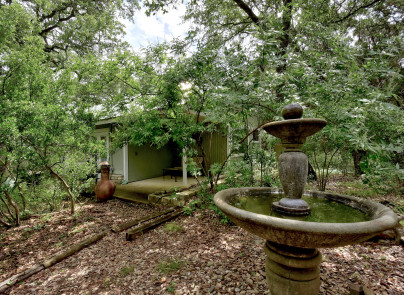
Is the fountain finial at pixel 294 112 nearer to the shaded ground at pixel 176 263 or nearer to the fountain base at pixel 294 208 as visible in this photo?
the fountain base at pixel 294 208

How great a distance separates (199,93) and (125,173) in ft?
17.6

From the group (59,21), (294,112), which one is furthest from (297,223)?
(59,21)

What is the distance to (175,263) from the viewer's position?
9.52 ft

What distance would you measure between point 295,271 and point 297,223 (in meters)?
0.74

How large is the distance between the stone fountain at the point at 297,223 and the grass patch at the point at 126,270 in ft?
6.19

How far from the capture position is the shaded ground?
242cm

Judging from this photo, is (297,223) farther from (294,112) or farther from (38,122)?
(38,122)

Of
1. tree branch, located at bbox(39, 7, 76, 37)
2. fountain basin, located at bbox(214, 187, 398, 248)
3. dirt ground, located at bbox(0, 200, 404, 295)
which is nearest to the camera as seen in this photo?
fountain basin, located at bbox(214, 187, 398, 248)

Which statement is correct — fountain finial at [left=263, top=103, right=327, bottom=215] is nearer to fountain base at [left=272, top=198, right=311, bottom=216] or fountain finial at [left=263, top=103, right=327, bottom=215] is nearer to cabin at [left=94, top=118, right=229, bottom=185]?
fountain base at [left=272, top=198, right=311, bottom=216]

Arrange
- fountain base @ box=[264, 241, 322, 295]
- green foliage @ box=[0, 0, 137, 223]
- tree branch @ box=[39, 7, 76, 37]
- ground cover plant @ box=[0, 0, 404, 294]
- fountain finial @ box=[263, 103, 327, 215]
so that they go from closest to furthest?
fountain base @ box=[264, 241, 322, 295]
fountain finial @ box=[263, 103, 327, 215]
ground cover plant @ box=[0, 0, 404, 294]
green foliage @ box=[0, 0, 137, 223]
tree branch @ box=[39, 7, 76, 37]

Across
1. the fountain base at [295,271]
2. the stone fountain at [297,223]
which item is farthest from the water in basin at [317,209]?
the fountain base at [295,271]

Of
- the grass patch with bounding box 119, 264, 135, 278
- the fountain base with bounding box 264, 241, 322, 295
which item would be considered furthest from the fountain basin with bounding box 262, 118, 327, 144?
the grass patch with bounding box 119, 264, 135, 278

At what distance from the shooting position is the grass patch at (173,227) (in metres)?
4.04

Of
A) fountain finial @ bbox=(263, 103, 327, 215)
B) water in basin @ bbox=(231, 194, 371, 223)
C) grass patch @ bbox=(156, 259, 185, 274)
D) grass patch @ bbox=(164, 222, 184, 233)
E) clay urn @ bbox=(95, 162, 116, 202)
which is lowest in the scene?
grass patch @ bbox=(156, 259, 185, 274)
